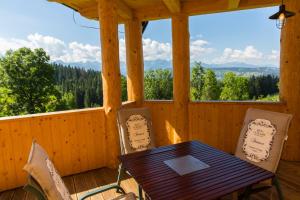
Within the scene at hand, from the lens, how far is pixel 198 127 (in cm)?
404

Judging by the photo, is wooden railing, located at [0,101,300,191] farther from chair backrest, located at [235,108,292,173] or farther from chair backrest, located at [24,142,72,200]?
chair backrest, located at [24,142,72,200]

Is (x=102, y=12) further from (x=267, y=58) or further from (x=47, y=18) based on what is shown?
(x=47, y=18)

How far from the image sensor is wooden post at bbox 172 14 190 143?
12.8ft

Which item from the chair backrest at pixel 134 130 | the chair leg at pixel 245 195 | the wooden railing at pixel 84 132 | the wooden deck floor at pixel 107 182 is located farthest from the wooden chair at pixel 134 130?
the chair leg at pixel 245 195

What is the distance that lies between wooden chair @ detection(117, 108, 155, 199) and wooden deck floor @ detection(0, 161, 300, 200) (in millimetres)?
446

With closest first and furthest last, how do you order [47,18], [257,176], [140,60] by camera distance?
[257,176], [140,60], [47,18]

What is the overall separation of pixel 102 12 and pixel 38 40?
2087 centimetres

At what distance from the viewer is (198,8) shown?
3836 mm

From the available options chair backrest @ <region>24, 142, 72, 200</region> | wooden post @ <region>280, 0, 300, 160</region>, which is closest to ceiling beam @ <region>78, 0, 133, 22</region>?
wooden post @ <region>280, 0, 300, 160</region>

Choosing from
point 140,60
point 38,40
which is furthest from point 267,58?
point 38,40

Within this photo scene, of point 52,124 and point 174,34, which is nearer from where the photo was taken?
point 52,124

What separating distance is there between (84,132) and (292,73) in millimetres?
3551

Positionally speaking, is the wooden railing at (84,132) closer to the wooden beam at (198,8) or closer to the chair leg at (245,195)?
the wooden beam at (198,8)

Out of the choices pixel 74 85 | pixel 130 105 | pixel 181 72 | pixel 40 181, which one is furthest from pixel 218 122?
pixel 74 85
